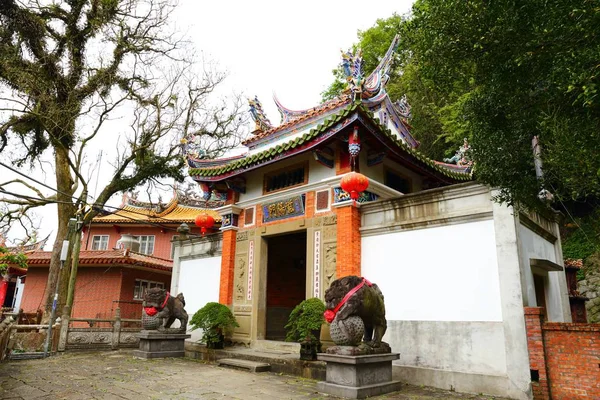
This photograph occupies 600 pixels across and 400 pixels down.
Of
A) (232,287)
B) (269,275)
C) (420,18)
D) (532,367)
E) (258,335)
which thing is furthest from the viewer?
(269,275)

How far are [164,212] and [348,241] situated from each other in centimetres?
1770

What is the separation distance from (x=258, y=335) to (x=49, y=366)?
4.56 metres

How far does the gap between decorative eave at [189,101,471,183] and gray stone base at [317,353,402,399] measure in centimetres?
450

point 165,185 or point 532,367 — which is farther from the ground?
point 165,185

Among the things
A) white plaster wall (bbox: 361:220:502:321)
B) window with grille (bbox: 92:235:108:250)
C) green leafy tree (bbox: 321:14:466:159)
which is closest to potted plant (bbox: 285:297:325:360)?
white plaster wall (bbox: 361:220:502:321)

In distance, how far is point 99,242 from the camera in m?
23.6

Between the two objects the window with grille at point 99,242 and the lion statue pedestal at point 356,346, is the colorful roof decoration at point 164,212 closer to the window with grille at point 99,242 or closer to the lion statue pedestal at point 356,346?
the window with grille at point 99,242

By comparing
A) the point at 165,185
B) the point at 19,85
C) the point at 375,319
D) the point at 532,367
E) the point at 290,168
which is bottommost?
the point at 532,367

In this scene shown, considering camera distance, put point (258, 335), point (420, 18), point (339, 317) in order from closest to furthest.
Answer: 1. point (420, 18)
2. point (339, 317)
3. point (258, 335)

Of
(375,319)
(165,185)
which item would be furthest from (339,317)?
(165,185)

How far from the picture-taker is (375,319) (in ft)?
21.6

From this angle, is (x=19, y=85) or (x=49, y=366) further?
(x=19, y=85)

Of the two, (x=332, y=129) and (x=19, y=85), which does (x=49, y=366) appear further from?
(x=19, y=85)

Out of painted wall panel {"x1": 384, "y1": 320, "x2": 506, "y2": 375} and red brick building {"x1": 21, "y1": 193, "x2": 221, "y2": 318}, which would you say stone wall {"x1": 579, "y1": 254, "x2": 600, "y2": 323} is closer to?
painted wall panel {"x1": 384, "y1": 320, "x2": 506, "y2": 375}
